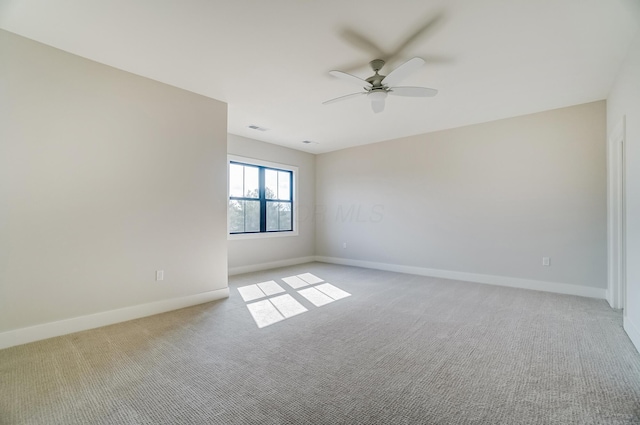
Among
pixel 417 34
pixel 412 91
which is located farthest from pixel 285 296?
pixel 417 34

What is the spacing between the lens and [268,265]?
6.04 meters

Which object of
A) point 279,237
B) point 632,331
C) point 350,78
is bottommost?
point 632,331

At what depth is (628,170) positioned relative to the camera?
2744 millimetres

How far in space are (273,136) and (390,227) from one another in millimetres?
3053

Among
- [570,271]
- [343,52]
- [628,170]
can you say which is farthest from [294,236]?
[628,170]

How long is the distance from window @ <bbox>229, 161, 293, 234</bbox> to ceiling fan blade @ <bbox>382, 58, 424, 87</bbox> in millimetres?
3596

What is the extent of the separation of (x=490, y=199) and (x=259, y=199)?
4.36 m

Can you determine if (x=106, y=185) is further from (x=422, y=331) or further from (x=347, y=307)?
(x=422, y=331)

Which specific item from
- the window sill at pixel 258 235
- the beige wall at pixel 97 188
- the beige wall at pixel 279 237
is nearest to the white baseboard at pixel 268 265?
the beige wall at pixel 279 237

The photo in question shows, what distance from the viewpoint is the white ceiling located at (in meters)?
2.16

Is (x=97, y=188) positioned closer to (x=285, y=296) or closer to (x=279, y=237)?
(x=285, y=296)

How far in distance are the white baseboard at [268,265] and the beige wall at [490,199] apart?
969 mm

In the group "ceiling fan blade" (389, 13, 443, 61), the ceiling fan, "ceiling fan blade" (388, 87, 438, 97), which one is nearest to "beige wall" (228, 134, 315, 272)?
the ceiling fan

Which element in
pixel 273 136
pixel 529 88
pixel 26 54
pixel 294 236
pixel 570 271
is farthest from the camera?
pixel 294 236
